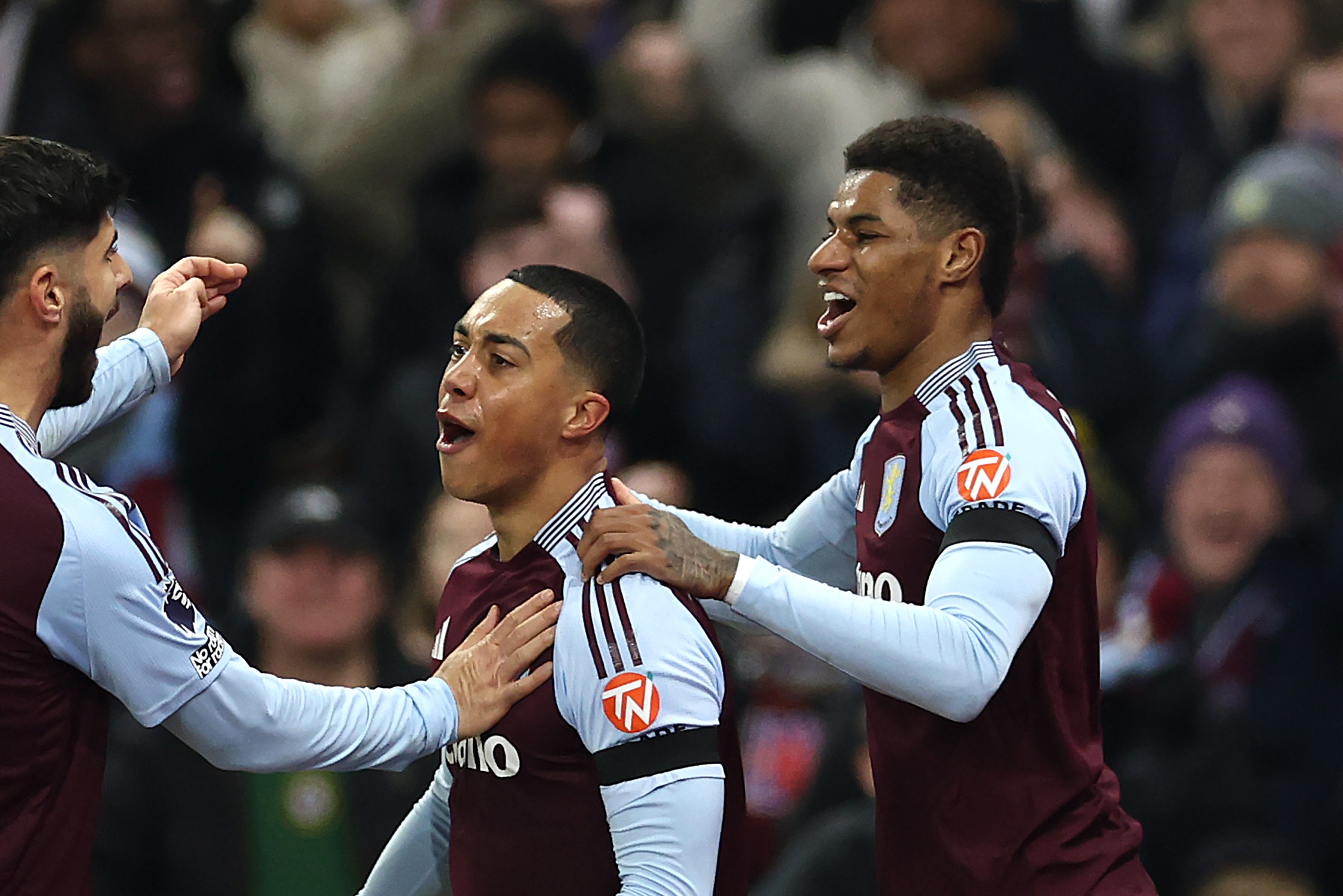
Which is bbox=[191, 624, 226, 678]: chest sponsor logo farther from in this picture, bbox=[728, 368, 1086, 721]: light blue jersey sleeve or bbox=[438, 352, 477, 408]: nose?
bbox=[728, 368, 1086, 721]: light blue jersey sleeve

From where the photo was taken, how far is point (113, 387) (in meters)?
4.30

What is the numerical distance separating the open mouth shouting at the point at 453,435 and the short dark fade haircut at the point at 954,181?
93 cm

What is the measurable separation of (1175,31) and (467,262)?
3.02m

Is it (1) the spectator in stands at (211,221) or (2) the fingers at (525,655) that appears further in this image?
(1) the spectator in stands at (211,221)

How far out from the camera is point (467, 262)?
726 centimetres

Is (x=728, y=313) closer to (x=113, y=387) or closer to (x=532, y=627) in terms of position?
(x=113, y=387)

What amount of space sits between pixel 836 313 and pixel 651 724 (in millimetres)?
964

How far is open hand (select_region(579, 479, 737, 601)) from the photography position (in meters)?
3.68

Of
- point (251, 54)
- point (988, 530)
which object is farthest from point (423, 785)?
point (251, 54)

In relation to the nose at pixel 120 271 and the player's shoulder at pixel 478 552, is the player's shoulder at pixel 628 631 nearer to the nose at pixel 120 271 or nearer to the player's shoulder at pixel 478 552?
the player's shoulder at pixel 478 552

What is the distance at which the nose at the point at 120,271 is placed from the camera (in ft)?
12.6

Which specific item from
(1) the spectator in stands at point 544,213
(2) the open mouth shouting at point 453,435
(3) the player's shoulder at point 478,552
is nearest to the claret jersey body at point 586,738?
(3) the player's shoulder at point 478,552

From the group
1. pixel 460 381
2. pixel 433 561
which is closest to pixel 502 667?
pixel 460 381

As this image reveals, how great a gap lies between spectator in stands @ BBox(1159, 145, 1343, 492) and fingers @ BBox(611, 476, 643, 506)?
345cm
